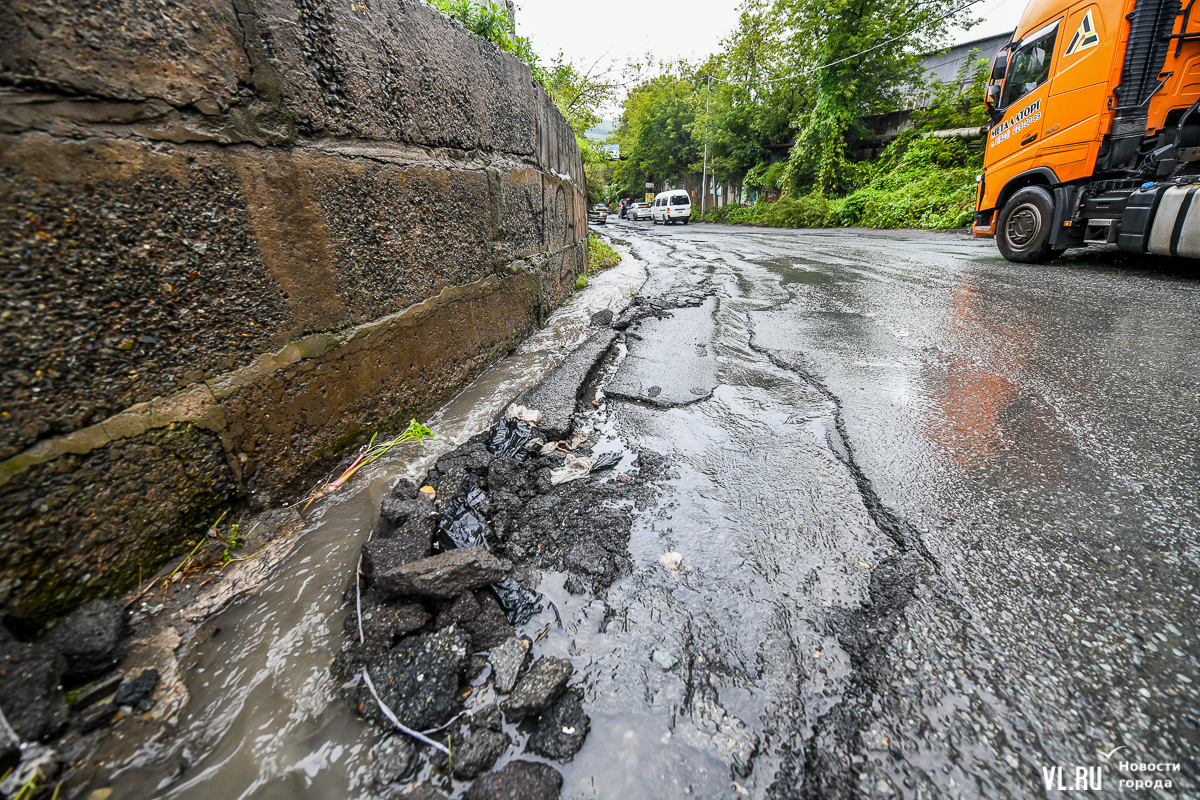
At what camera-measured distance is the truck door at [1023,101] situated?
561 centimetres

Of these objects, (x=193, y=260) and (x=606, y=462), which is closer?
(x=193, y=260)

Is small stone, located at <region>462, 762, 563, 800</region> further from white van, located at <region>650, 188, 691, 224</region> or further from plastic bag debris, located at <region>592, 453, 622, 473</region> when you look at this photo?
white van, located at <region>650, 188, 691, 224</region>

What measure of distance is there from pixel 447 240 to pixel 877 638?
2.62m

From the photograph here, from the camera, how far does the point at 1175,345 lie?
301cm

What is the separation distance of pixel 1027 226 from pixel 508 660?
8.22 m

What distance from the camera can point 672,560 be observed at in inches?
60.7

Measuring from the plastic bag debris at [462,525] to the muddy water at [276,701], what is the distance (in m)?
0.29

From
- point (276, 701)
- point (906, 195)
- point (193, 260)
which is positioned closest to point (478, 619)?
point (276, 701)

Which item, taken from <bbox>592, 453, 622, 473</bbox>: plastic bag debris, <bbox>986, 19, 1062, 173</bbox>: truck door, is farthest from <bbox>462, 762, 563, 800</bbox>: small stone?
<bbox>986, 19, 1062, 173</bbox>: truck door

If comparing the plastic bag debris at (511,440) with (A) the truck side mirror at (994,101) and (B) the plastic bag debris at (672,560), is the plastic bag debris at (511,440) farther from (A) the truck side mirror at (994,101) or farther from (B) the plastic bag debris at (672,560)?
(A) the truck side mirror at (994,101)

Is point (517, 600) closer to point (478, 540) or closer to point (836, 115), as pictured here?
point (478, 540)

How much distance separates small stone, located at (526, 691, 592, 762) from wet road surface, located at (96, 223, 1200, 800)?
1.0 inches

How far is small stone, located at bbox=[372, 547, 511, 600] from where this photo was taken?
4.32ft

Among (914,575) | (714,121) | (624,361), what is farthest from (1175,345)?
(714,121)
